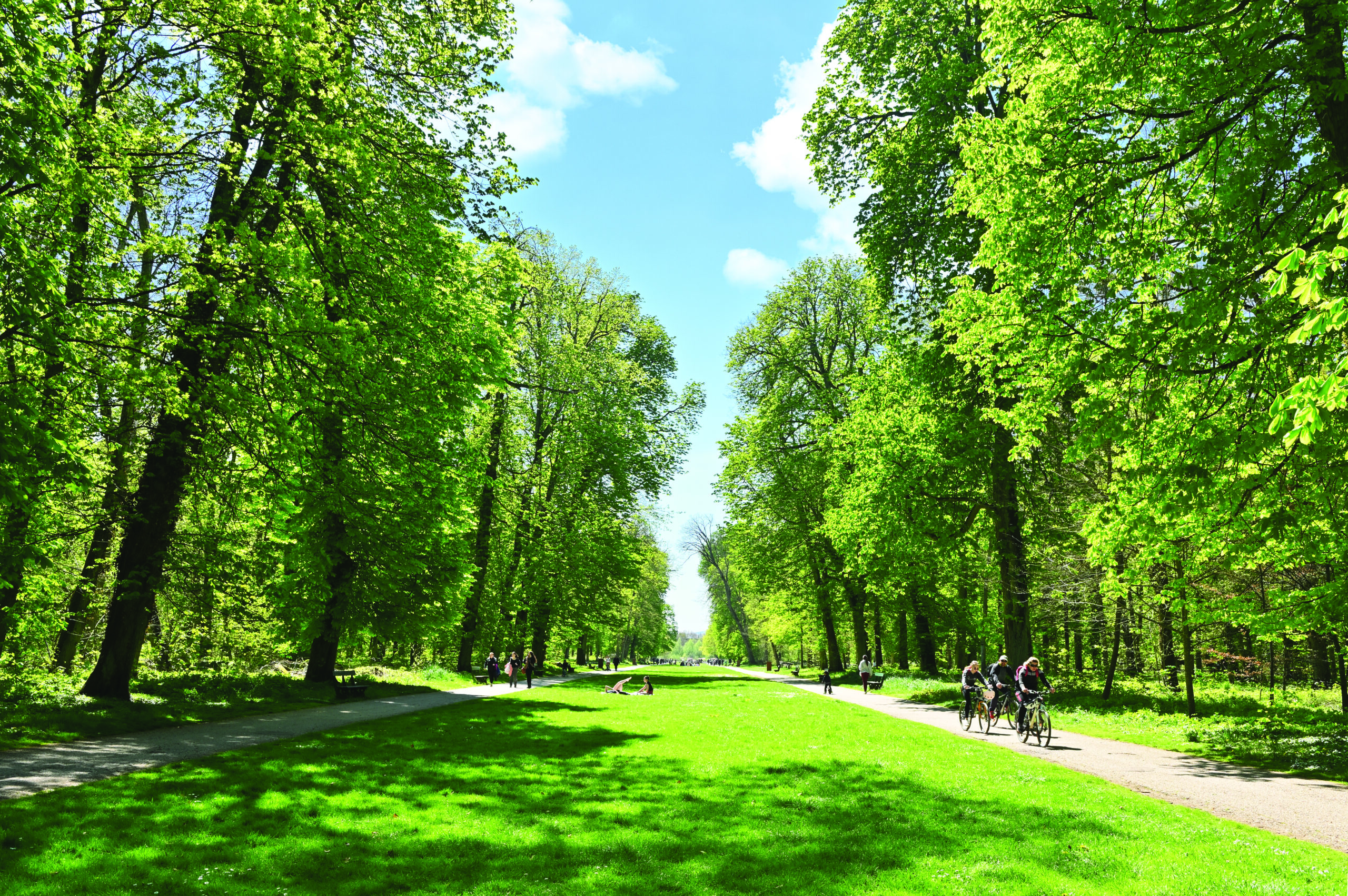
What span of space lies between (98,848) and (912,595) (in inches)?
1273

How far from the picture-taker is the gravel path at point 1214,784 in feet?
26.0

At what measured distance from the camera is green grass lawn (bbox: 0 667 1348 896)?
18.5ft

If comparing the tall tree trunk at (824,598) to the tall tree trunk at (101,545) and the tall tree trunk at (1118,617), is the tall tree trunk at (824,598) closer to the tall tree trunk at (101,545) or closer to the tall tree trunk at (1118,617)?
the tall tree trunk at (1118,617)

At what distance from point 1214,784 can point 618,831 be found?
8779 millimetres

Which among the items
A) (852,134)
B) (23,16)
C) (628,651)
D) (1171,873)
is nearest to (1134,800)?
(1171,873)

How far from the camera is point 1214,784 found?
32.9 feet

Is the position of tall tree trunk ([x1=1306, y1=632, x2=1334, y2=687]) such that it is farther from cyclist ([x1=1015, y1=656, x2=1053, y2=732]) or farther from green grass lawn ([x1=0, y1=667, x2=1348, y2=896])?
green grass lawn ([x1=0, y1=667, x2=1348, y2=896])

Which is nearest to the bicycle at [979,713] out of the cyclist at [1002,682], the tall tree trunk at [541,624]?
the cyclist at [1002,682]

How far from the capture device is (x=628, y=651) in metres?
89.9

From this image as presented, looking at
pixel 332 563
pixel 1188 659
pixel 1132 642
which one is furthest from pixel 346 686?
pixel 1132 642

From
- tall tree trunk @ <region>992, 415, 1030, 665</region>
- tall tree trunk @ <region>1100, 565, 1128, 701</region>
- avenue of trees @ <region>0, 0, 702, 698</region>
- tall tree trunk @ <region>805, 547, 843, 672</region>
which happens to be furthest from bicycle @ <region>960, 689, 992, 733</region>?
tall tree trunk @ <region>805, 547, 843, 672</region>

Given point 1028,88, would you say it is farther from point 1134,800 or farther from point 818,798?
point 818,798

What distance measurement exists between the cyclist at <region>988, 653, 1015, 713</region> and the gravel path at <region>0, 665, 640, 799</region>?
13759mm

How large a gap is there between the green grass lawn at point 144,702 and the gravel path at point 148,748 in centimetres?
36
